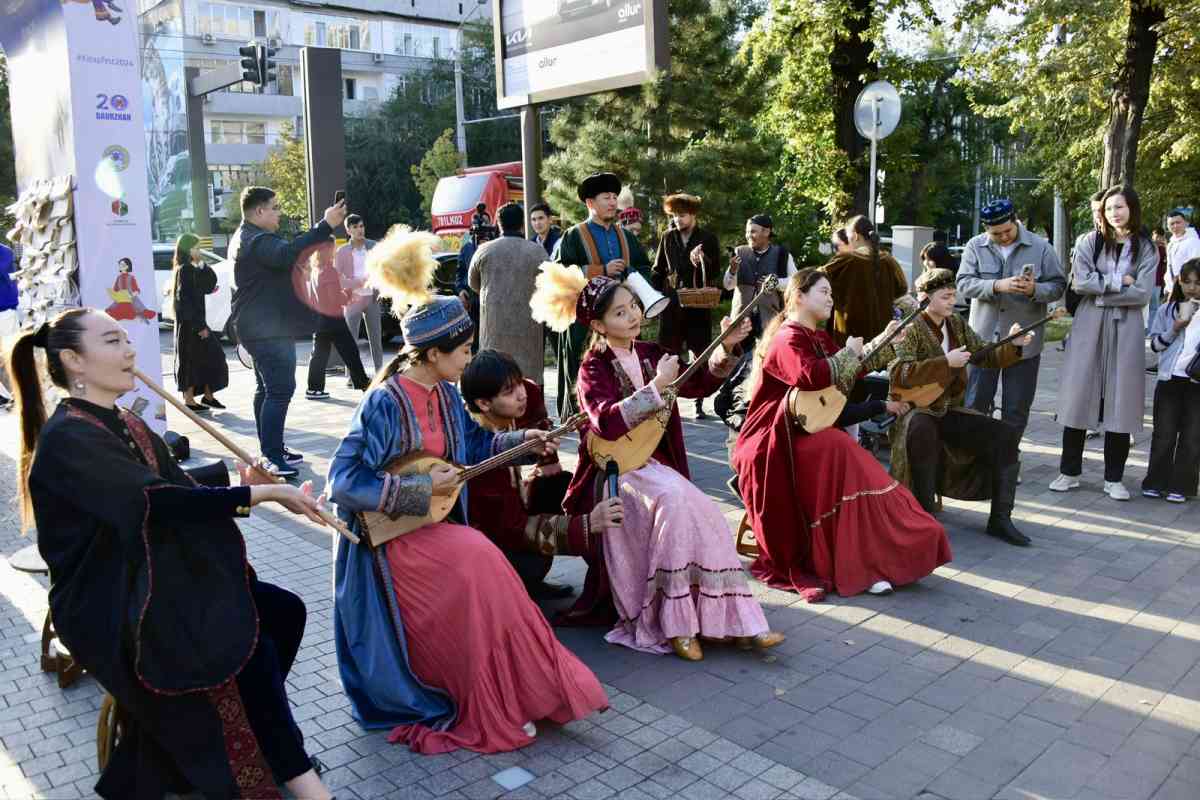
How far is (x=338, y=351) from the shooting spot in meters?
10.9

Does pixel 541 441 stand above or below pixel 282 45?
below

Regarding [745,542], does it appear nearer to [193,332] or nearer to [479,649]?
[479,649]

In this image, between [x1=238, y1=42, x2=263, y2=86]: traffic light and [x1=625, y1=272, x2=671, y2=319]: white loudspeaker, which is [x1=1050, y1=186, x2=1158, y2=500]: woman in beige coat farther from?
[x1=238, y1=42, x2=263, y2=86]: traffic light

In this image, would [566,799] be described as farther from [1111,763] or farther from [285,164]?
[285,164]

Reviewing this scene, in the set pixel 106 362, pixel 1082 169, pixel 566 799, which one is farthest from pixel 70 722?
pixel 1082 169

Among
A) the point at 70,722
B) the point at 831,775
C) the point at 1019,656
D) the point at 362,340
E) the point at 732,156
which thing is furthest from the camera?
the point at 732,156

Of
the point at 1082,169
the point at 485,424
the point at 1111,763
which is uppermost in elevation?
the point at 1082,169

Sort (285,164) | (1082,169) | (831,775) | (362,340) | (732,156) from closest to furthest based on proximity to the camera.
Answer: (831,775)
(362,340)
(732,156)
(1082,169)
(285,164)

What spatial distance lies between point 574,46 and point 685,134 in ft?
27.1

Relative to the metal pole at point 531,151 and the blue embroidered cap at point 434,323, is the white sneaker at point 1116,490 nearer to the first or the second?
the blue embroidered cap at point 434,323

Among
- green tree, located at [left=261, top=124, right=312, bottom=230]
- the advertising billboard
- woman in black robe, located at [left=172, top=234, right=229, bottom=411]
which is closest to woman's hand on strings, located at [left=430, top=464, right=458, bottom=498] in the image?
the advertising billboard

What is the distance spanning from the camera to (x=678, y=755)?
11.8 feet

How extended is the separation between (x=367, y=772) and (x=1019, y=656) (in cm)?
272

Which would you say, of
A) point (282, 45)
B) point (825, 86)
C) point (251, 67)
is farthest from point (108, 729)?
point (282, 45)
